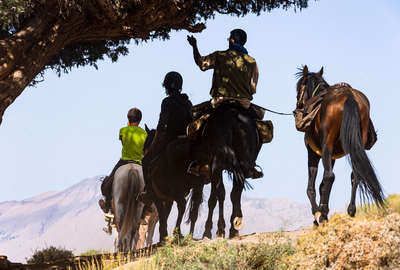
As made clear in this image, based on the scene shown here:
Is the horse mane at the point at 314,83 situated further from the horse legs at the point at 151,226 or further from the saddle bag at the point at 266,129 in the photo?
the horse legs at the point at 151,226

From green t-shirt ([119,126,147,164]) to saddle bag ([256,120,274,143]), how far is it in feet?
11.8

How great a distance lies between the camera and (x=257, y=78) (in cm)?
1222

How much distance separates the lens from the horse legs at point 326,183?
11703 millimetres

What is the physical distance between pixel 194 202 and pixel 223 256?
3.79 m

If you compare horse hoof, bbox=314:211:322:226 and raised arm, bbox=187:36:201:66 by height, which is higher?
raised arm, bbox=187:36:201:66

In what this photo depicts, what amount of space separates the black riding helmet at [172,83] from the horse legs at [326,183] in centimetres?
329

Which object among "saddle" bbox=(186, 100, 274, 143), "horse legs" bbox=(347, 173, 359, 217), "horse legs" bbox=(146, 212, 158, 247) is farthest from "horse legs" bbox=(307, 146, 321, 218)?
"horse legs" bbox=(146, 212, 158, 247)

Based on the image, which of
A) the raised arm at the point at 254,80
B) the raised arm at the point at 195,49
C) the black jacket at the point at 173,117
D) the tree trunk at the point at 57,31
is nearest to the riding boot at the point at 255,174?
the raised arm at the point at 254,80

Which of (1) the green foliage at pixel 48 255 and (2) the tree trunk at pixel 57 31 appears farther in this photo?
(1) the green foliage at pixel 48 255

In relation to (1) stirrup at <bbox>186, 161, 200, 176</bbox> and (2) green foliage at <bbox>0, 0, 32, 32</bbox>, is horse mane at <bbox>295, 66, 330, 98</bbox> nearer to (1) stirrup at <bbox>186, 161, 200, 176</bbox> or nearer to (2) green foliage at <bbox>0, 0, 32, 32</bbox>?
(1) stirrup at <bbox>186, 161, 200, 176</bbox>

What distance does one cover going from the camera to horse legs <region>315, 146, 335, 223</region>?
1170cm

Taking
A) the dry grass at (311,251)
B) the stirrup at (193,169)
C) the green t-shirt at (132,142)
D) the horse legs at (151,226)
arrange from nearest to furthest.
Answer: the dry grass at (311,251) → the stirrup at (193,169) → the green t-shirt at (132,142) → the horse legs at (151,226)

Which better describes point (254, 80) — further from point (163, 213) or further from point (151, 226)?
point (151, 226)

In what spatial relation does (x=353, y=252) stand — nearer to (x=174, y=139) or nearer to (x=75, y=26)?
(x=174, y=139)
